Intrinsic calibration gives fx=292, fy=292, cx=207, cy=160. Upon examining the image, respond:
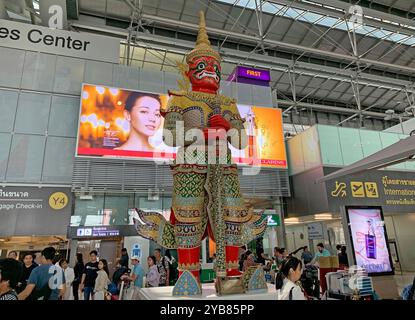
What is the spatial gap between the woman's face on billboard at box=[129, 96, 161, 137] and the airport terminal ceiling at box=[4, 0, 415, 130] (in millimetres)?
2360

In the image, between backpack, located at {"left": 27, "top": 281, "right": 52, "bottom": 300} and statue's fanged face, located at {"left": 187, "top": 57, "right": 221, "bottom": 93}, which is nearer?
statue's fanged face, located at {"left": 187, "top": 57, "right": 221, "bottom": 93}

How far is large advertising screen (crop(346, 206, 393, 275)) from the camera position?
4375 mm

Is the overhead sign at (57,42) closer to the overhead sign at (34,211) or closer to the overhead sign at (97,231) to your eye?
the overhead sign at (34,211)

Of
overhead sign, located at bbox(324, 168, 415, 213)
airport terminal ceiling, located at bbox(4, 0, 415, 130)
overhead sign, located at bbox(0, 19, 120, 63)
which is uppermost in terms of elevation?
airport terminal ceiling, located at bbox(4, 0, 415, 130)

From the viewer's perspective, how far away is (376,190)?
33.3 ft

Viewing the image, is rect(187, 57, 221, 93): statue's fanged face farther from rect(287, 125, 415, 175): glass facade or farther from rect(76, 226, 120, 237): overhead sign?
rect(287, 125, 415, 175): glass facade

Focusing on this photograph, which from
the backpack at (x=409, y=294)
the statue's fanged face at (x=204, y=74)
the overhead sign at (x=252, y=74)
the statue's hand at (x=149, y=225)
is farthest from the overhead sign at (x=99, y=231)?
the backpack at (x=409, y=294)

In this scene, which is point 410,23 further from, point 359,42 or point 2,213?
point 2,213

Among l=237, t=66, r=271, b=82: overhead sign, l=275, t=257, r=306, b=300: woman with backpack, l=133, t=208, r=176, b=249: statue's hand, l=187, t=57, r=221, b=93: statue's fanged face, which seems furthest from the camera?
l=237, t=66, r=271, b=82: overhead sign

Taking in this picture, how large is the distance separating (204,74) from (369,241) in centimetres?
363

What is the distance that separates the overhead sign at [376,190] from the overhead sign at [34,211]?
7925 mm

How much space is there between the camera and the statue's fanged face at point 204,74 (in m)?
3.01

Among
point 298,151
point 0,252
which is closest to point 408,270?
point 298,151

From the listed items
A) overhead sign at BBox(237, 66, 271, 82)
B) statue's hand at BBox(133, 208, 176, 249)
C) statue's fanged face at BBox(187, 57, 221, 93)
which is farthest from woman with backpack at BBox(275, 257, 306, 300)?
overhead sign at BBox(237, 66, 271, 82)
